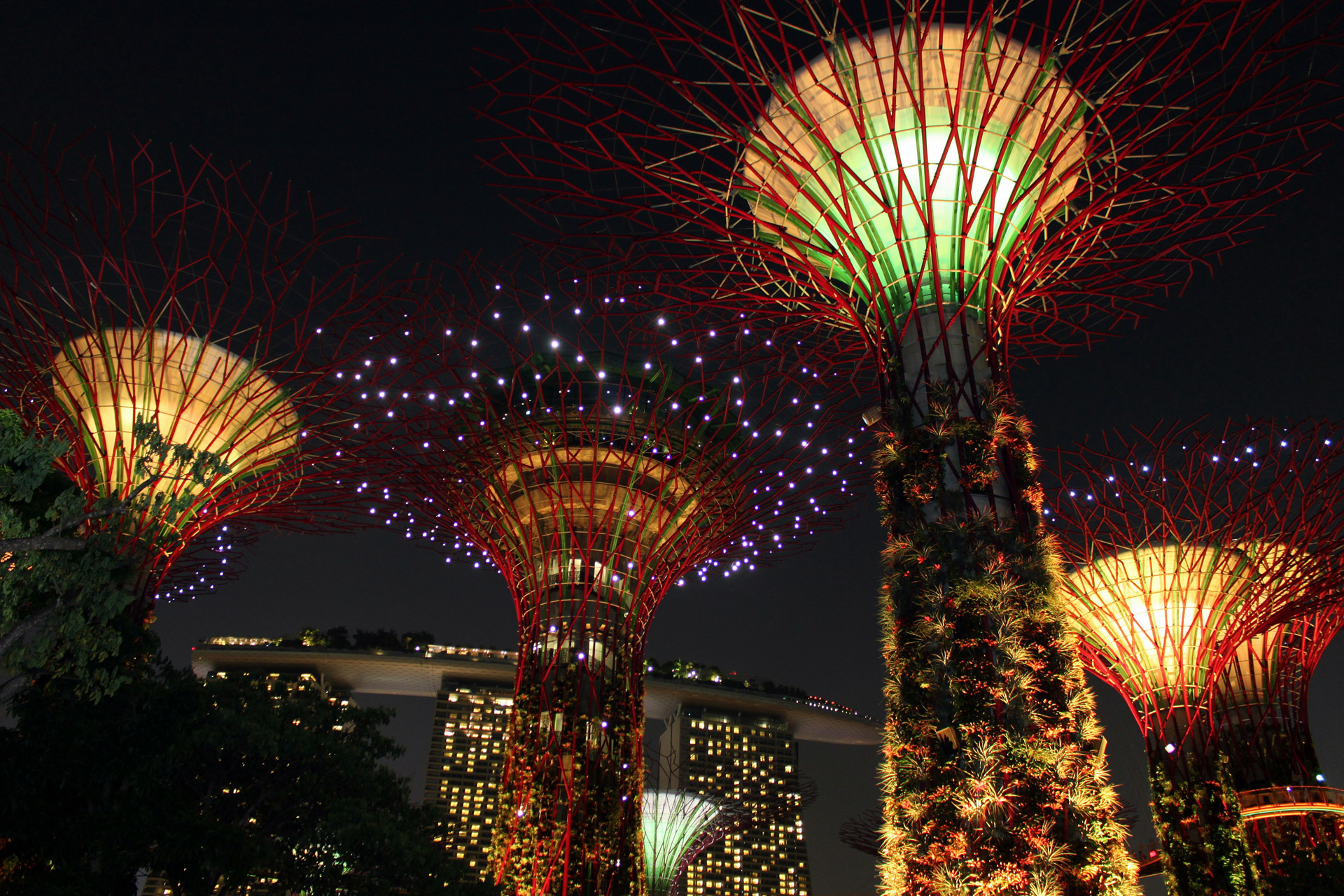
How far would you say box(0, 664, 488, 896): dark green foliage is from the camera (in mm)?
13680

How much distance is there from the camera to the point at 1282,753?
31516 mm

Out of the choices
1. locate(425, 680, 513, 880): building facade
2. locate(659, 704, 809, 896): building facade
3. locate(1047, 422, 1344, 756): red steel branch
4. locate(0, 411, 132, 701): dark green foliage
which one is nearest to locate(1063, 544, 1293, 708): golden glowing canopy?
locate(1047, 422, 1344, 756): red steel branch

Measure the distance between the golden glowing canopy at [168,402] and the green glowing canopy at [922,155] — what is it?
12.3 metres

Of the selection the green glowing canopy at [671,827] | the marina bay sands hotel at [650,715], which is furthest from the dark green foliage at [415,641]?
the green glowing canopy at [671,827]

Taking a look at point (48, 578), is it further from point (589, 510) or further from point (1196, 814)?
point (1196, 814)

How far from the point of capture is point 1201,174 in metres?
12.5

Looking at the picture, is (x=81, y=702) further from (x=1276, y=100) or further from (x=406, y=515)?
(x=1276, y=100)

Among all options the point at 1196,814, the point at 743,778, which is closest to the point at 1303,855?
the point at 1196,814

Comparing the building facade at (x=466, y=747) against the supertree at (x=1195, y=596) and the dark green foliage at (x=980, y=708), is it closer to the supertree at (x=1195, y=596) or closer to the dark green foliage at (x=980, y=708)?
the supertree at (x=1195, y=596)

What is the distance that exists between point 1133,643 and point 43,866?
75.3 ft

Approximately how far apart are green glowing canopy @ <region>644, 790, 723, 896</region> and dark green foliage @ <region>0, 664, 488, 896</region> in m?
8.58

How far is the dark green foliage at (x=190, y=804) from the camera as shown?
13.7 metres

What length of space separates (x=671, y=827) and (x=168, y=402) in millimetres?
20583

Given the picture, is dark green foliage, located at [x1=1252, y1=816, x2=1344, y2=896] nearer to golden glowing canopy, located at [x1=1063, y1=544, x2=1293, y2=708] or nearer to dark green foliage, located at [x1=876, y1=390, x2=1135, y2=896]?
golden glowing canopy, located at [x1=1063, y1=544, x2=1293, y2=708]
